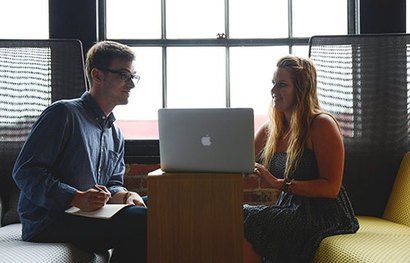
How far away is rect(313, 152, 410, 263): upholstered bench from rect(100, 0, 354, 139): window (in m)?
0.83

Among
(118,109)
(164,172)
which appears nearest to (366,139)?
(164,172)

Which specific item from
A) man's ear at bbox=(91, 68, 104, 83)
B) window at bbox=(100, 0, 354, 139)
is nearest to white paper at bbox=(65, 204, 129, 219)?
man's ear at bbox=(91, 68, 104, 83)

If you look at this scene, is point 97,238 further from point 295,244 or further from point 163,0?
point 163,0

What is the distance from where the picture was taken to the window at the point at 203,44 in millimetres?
2580

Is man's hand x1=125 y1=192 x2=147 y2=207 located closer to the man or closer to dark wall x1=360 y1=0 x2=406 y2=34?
the man

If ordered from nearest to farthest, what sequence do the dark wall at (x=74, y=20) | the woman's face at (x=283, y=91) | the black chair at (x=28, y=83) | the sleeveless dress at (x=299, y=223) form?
the sleeveless dress at (x=299, y=223) → the woman's face at (x=283, y=91) → the black chair at (x=28, y=83) → the dark wall at (x=74, y=20)

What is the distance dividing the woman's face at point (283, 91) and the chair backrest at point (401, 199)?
0.68m

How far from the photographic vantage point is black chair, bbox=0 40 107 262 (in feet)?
7.33

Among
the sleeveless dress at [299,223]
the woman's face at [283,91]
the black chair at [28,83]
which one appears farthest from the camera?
the black chair at [28,83]

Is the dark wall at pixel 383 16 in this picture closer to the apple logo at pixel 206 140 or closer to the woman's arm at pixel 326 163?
the woman's arm at pixel 326 163

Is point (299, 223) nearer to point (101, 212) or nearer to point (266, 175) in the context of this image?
point (266, 175)

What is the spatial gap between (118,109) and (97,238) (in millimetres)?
1067

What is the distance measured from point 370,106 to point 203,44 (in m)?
1.00

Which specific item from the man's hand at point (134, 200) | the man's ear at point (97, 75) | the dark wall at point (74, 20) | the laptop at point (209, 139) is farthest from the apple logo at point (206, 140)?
the dark wall at point (74, 20)
